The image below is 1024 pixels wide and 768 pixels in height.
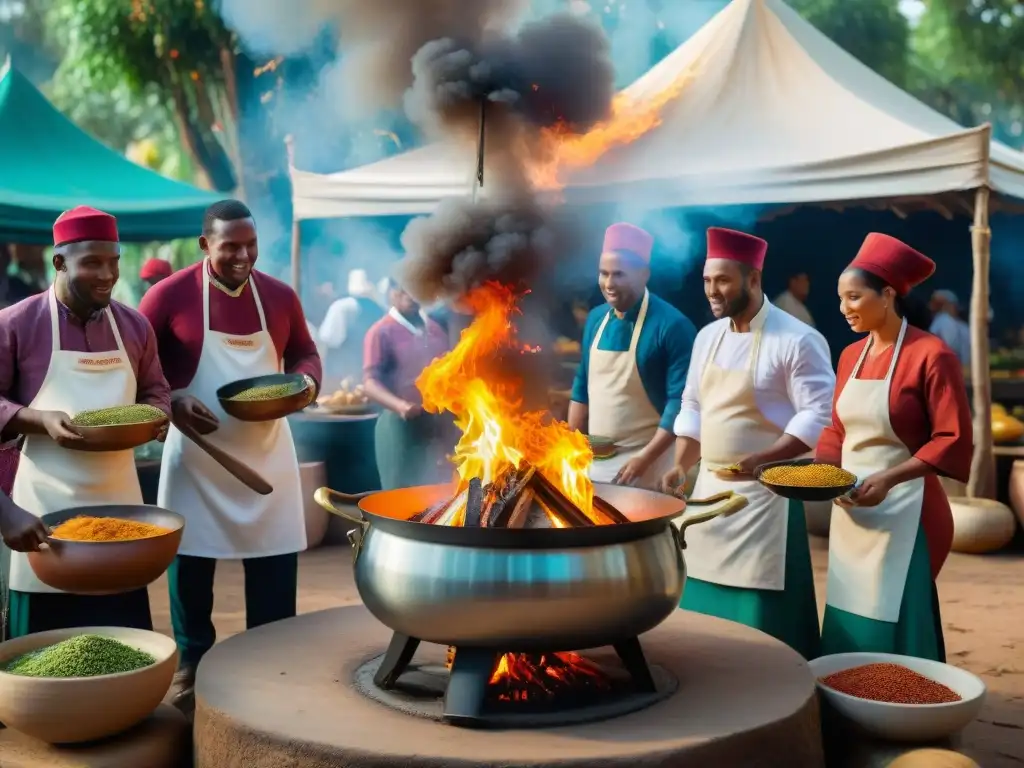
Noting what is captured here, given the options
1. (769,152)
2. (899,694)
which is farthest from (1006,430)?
(899,694)

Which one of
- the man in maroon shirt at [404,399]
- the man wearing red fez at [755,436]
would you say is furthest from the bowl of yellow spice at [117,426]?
the man in maroon shirt at [404,399]

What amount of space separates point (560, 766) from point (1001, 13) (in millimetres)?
24025

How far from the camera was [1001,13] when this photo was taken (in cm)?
2216

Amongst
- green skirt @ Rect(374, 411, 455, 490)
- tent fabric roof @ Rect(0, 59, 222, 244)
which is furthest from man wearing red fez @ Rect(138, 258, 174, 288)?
green skirt @ Rect(374, 411, 455, 490)

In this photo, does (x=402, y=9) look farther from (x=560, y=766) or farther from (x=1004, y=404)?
(x=1004, y=404)

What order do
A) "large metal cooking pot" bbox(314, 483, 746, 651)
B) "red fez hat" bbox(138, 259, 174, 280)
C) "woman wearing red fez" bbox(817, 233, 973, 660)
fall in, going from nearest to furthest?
"large metal cooking pot" bbox(314, 483, 746, 651) → "woman wearing red fez" bbox(817, 233, 973, 660) → "red fez hat" bbox(138, 259, 174, 280)

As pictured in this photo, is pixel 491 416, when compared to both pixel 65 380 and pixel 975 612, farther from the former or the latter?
pixel 975 612

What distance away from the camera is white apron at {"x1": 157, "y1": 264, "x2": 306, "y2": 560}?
3.87 meters

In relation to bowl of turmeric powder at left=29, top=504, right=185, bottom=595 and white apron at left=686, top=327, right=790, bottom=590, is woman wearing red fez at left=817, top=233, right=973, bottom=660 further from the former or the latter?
bowl of turmeric powder at left=29, top=504, right=185, bottom=595

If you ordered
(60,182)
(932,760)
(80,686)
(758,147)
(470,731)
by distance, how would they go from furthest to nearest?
(60,182) → (758,147) → (932,760) → (80,686) → (470,731)

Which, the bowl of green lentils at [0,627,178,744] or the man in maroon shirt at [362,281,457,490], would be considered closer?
the bowl of green lentils at [0,627,178,744]

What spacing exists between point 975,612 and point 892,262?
3.19 m

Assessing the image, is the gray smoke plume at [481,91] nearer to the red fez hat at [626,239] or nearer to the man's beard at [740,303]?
the man's beard at [740,303]

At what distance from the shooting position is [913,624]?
11.5 feet
